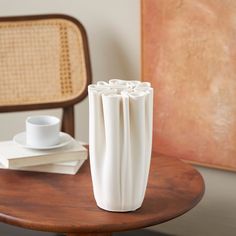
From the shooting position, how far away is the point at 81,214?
41.3 inches

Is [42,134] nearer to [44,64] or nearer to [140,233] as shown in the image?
[44,64]

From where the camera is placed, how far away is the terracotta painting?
1.44 metres

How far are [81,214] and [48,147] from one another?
9.1 inches

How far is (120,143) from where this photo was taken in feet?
3.40

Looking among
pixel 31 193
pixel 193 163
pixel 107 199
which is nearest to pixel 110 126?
pixel 107 199

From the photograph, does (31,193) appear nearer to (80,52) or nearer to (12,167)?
(12,167)

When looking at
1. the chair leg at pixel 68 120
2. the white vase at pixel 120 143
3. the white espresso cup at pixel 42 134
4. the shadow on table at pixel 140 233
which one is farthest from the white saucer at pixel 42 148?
the shadow on table at pixel 140 233

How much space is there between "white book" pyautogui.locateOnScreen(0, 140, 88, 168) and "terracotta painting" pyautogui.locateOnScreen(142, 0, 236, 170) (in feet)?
1.27

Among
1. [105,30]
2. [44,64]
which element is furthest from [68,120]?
[105,30]

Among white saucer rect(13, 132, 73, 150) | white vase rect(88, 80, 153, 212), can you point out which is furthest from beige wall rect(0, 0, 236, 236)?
white vase rect(88, 80, 153, 212)

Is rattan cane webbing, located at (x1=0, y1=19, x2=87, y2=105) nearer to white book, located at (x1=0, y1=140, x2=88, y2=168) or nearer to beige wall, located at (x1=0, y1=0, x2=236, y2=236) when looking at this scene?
beige wall, located at (x1=0, y1=0, x2=236, y2=236)

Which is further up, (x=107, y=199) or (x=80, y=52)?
(x=80, y=52)

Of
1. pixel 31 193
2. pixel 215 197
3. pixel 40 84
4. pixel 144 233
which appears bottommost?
pixel 144 233

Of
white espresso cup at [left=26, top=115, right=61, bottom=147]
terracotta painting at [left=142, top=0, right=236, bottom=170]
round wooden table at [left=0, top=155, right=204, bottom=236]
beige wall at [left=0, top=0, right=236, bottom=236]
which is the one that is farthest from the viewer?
beige wall at [left=0, top=0, right=236, bottom=236]
